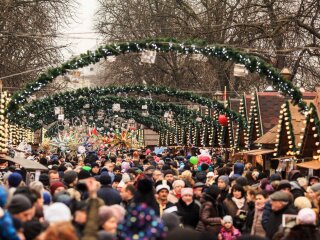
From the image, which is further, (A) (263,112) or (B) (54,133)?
(B) (54,133)

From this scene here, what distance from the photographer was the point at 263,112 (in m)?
35.3

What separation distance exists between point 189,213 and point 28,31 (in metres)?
28.0

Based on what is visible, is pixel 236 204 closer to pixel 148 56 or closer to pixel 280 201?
pixel 280 201

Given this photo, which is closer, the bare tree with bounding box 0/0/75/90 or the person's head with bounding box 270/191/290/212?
the person's head with bounding box 270/191/290/212

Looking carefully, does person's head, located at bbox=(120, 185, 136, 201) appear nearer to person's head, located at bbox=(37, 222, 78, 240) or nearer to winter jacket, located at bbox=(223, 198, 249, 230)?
winter jacket, located at bbox=(223, 198, 249, 230)

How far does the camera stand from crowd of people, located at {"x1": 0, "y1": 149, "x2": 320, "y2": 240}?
320 inches

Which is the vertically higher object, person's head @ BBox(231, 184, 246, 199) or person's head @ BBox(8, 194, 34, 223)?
person's head @ BBox(8, 194, 34, 223)

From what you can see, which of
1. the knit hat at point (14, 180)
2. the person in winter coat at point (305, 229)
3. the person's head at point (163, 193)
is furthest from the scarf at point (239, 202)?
the person in winter coat at point (305, 229)

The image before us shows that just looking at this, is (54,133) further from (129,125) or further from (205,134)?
(205,134)

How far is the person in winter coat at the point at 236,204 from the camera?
15366 mm

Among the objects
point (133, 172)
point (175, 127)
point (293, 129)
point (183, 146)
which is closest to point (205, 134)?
point (183, 146)

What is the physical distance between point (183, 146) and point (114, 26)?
949 centimetres

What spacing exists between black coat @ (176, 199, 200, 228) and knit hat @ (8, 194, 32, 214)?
459cm

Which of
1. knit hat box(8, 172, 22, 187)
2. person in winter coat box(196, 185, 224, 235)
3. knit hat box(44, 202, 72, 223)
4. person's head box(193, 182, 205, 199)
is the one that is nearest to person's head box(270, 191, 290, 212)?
person in winter coat box(196, 185, 224, 235)
